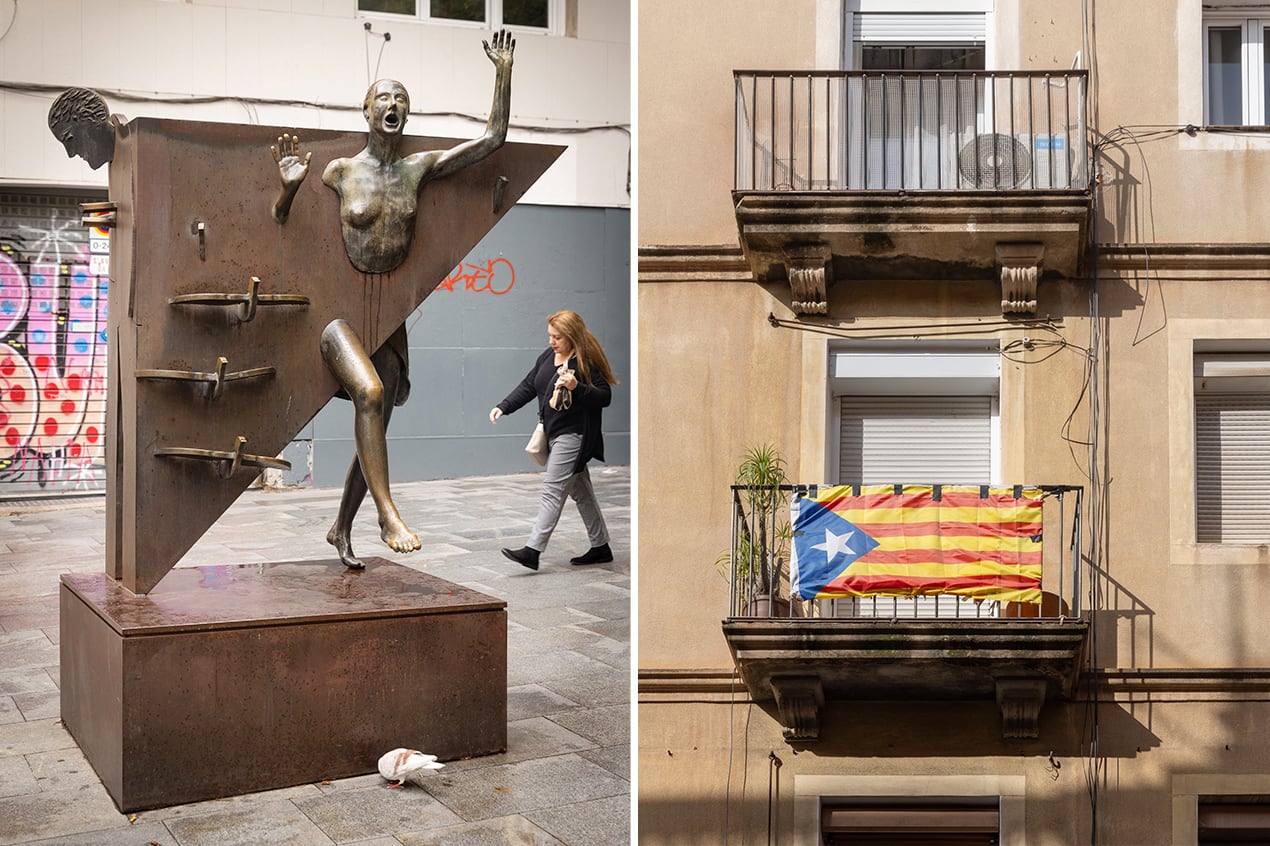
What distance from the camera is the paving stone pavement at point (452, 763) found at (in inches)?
205

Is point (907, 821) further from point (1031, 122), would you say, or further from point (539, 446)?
point (1031, 122)

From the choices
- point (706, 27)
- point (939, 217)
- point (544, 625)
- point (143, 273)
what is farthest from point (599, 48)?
point (143, 273)

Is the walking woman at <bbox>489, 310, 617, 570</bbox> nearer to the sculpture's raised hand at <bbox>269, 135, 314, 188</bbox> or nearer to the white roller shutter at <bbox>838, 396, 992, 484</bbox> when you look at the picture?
the white roller shutter at <bbox>838, 396, 992, 484</bbox>

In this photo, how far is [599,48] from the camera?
19.7 m

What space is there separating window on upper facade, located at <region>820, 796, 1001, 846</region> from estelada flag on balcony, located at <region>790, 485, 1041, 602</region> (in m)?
1.88

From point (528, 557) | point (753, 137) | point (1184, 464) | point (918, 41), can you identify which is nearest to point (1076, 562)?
point (1184, 464)

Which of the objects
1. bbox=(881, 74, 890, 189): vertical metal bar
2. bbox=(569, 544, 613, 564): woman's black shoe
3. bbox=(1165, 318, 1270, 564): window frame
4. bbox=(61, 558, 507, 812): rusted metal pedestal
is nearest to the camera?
bbox=(61, 558, 507, 812): rusted metal pedestal

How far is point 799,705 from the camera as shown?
33.2 feet

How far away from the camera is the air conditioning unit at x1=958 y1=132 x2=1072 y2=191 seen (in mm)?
10047

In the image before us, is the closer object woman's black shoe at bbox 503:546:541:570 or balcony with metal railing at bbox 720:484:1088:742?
balcony with metal railing at bbox 720:484:1088:742

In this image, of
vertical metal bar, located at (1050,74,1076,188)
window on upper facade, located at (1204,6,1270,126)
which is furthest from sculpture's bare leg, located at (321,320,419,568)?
window on upper facade, located at (1204,6,1270,126)

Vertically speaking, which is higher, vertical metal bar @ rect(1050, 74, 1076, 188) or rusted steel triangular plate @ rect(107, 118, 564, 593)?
vertical metal bar @ rect(1050, 74, 1076, 188)

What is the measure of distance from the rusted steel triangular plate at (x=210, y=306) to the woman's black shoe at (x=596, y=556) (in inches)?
206

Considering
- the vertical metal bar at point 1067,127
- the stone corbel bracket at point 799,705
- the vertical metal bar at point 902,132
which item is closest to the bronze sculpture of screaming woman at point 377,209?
the vertical metal bar at point 902,132
